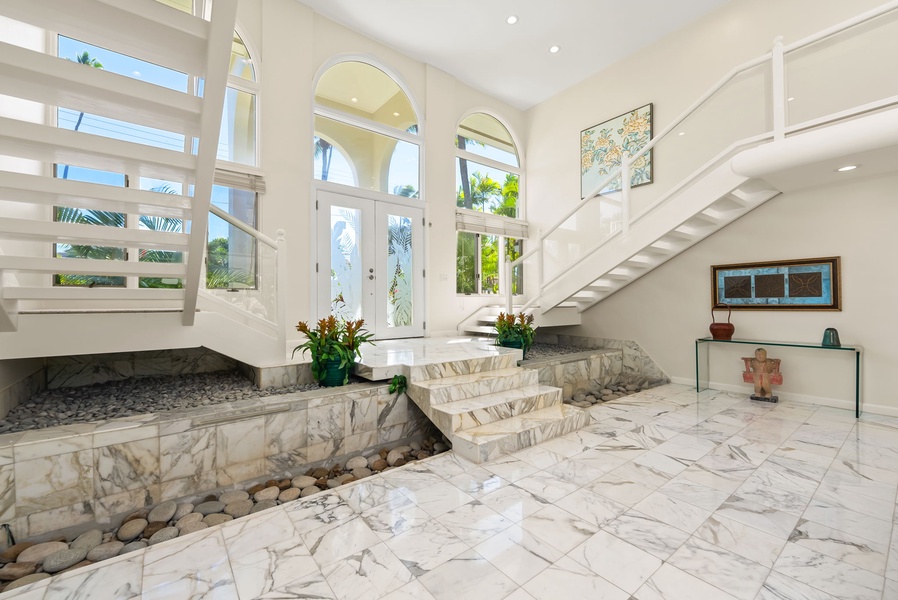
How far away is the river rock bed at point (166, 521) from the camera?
1934 mm

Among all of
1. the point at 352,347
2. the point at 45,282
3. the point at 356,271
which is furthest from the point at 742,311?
the point at 45,282

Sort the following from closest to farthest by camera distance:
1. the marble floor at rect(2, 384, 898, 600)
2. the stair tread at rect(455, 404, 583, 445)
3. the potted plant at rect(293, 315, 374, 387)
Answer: the marble floor at rect(2, 384, 898, 600), the stair tread at rect(455, 404, 583, 445), the potted plant at rect(293, 315, 374, 387)

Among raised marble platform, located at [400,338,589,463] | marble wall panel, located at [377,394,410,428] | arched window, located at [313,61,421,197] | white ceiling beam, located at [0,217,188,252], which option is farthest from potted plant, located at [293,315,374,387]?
arched window, located at [313,61,421,197]

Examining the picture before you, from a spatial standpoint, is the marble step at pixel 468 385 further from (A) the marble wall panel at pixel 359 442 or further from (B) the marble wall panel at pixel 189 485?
(B) the marble wall panel at pixel 189 485

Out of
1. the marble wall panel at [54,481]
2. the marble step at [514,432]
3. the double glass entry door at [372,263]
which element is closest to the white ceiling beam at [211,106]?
the marble wall panel at [54,481]

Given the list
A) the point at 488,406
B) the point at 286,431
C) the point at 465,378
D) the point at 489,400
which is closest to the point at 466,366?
the point at 465,378

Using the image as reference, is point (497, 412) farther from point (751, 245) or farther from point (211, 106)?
point (751, 245)

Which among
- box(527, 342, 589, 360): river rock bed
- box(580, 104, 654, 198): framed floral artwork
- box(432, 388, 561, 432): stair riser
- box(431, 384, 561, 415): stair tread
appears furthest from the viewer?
box(580, 104, 654, 198): framed floral artwork

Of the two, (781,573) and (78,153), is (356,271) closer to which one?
(78,153)

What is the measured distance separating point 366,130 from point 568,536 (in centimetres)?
576

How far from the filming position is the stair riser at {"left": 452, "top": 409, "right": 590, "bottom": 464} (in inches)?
113

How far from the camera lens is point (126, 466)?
2375mm

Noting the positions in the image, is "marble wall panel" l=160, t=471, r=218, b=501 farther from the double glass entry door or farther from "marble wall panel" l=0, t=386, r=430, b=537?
the double glass entry door

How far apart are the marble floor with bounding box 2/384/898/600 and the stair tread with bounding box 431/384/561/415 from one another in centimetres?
45
